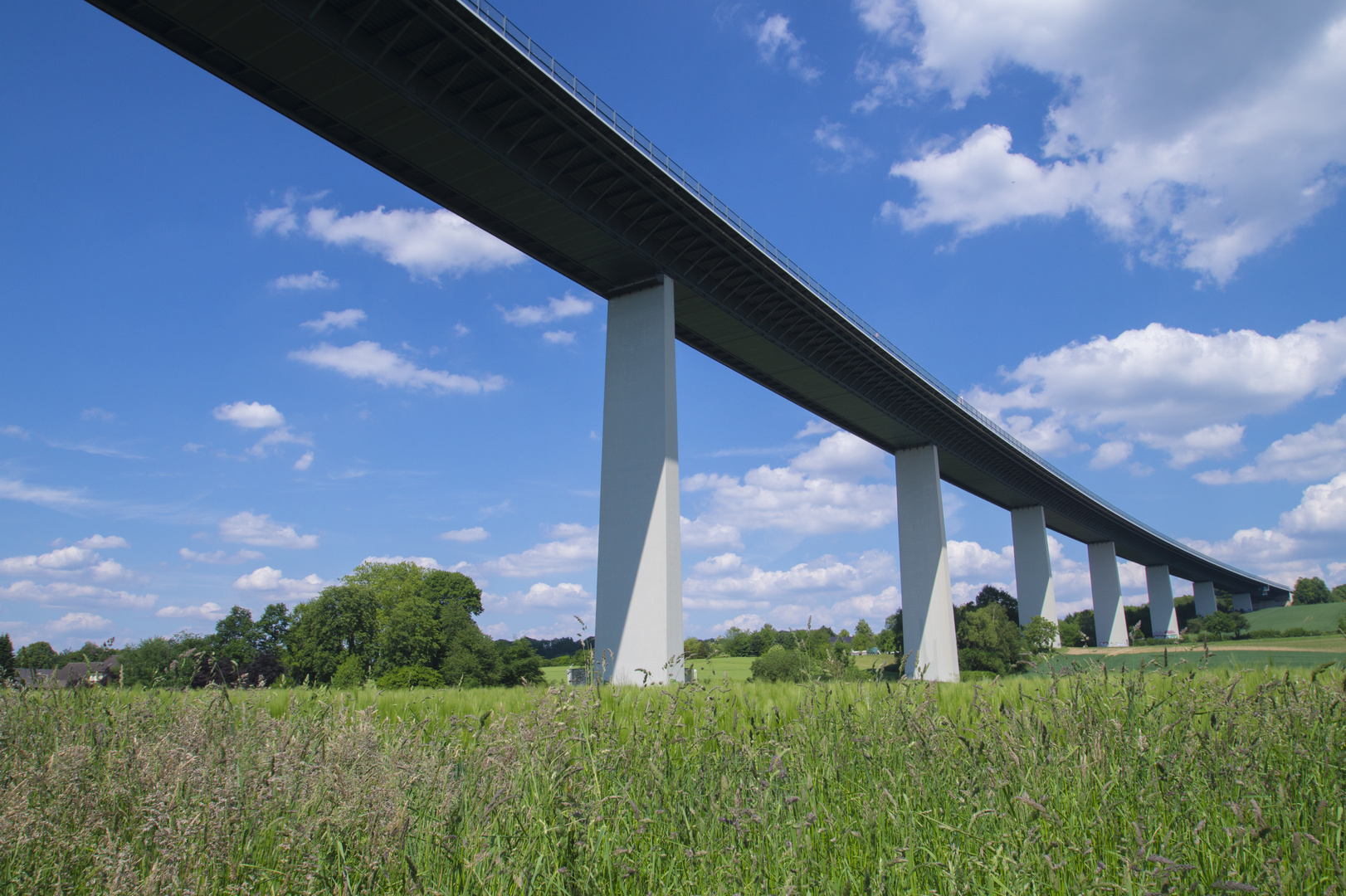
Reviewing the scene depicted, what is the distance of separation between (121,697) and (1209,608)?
510 feet

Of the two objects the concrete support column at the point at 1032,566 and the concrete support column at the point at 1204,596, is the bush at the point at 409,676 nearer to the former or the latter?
the concrete support column at the point at 1032,566

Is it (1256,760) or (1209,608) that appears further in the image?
(1209,608)

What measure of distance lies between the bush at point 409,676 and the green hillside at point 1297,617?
115627 millimetres

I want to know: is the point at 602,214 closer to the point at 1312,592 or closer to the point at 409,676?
the point at 409,676

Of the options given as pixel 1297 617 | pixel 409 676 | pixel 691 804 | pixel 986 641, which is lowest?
pixel 409 676

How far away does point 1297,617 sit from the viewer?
112812mm

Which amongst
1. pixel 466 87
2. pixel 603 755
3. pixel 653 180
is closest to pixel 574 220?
pixel 653 180

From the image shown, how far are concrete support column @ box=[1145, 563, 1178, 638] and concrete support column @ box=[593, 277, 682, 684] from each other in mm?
105979

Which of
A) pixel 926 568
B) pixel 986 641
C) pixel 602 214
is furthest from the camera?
pixel 986 641

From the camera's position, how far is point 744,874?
3.14 metres

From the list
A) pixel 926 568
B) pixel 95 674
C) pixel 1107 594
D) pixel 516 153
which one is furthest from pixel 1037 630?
pixel 95 674

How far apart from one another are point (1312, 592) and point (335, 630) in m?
205

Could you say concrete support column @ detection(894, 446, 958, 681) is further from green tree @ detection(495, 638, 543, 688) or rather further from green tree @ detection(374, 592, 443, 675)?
green tree @ detection(374, 592, 443, 675)

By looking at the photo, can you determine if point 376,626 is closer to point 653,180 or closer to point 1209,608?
point 653,180
